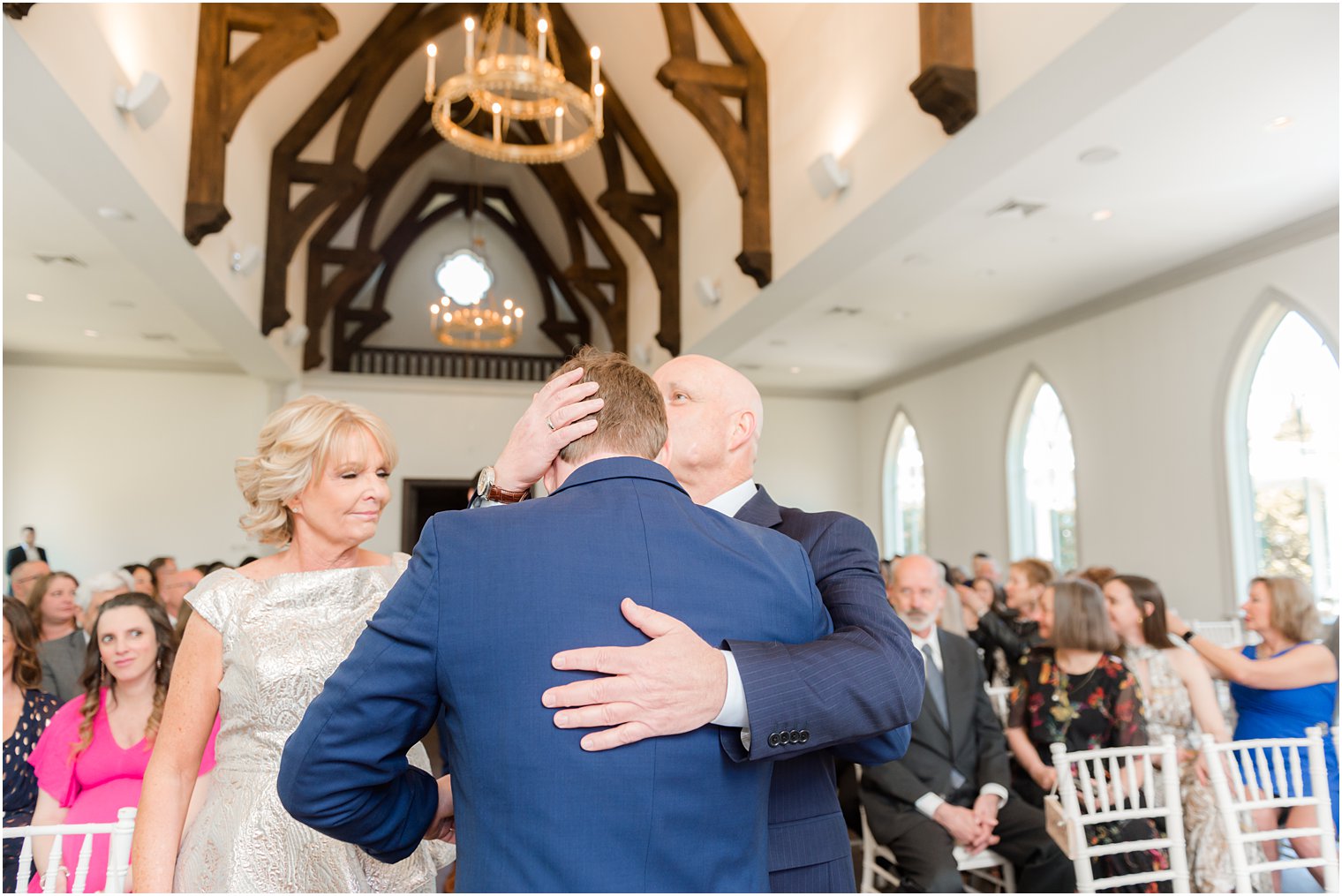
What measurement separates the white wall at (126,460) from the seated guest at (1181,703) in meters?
10.7

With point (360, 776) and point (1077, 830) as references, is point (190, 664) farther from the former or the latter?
point (1077, 830)

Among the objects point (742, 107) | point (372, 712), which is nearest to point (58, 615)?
point (372, 712)

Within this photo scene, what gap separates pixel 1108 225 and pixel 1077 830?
5.41m

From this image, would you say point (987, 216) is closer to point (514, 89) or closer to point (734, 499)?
point (514, 89)

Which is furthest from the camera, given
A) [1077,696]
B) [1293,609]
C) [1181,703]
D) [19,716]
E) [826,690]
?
[1293,609]

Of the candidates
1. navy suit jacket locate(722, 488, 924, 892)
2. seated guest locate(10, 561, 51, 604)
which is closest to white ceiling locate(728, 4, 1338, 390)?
navy suit jacket locate(722, 488, 924, 892)

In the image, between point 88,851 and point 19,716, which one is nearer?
point 88,851

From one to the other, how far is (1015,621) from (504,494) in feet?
15.0

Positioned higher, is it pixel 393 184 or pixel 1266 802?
pixel 393 184

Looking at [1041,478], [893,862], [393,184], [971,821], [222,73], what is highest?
[393,184]

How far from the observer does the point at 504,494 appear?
1393 millimetres

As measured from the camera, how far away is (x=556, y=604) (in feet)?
3.58

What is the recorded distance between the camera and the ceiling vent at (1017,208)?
6.28m

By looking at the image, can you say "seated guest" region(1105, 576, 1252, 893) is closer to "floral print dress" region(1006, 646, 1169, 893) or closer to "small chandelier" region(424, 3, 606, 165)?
"floral print dress" region(1006, 646, 1169, 893)
